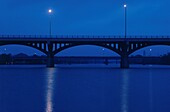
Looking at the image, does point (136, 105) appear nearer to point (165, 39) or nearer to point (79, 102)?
point (79, 102)

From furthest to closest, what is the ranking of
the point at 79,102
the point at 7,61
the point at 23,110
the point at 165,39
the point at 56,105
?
the point at 7,61 → the point at 165,39 → the point at 79,102 → the point at 56,105 → the point at 23,110

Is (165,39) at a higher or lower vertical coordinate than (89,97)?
higher

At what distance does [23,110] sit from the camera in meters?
14.5

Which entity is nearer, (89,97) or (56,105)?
(56,105)

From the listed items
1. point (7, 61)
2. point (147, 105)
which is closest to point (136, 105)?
point (147, 105)

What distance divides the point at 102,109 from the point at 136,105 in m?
1.88

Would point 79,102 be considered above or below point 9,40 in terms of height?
below

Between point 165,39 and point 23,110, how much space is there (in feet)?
246

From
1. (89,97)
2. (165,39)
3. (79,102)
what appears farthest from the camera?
(165,39)

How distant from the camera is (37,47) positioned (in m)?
89.8

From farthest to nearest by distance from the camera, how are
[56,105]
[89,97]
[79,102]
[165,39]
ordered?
[165,39], [89,97], [79,102], [56,105]

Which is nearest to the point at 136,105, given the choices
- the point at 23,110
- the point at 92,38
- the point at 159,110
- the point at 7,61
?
the point at 159,110

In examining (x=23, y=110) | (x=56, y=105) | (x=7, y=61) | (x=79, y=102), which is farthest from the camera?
(x=7, y=61)

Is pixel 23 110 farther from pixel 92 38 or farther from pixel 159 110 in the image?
pixel 92 38
